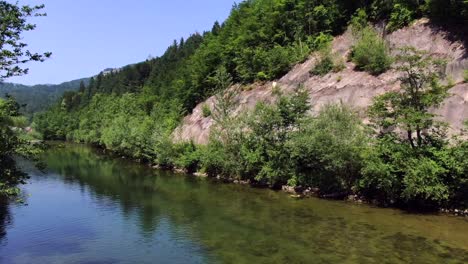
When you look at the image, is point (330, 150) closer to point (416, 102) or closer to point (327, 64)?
point (416, 102)

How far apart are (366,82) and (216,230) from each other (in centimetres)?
2942

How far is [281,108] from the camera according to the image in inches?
1987

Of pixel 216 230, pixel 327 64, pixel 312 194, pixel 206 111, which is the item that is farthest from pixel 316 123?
pixel 206 111

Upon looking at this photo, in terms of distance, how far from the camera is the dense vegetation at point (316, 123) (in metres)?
36.3

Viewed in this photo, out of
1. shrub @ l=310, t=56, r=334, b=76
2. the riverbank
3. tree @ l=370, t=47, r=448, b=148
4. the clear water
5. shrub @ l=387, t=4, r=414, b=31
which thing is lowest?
the clear water

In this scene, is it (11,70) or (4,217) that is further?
(4,217)

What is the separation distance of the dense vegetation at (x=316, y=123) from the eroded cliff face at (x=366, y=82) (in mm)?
1842

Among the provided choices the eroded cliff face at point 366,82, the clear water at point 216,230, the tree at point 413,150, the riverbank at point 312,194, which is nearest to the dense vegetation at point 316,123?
the tree at point 413,150

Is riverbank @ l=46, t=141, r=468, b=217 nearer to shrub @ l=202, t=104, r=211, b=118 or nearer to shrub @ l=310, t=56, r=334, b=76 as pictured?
shrub @ l=202, t=104, r=211, b=118

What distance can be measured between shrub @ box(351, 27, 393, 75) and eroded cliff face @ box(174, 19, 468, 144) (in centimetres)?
99

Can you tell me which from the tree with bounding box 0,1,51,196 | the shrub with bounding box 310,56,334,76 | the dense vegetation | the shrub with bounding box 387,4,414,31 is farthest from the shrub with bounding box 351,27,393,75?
the tree with bounding box 0,1,51,196

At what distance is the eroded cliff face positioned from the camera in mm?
41594

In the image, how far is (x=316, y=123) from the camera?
147 ft

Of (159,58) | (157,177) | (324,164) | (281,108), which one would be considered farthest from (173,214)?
(159,58)
